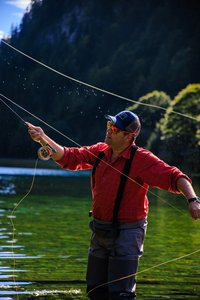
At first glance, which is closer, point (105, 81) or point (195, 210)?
point (195, 210)

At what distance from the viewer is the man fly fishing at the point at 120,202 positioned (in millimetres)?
8875

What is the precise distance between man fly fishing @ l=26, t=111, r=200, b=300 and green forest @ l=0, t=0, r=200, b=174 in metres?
14.3

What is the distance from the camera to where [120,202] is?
889 cm

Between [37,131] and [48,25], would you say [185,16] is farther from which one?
[37,131]

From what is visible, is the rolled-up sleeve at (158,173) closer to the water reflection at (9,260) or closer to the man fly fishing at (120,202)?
the man fly fishing at (120,202)

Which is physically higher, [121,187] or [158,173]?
[158,173]

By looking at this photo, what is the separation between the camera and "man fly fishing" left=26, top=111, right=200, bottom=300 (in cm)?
888

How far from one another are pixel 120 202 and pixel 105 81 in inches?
4913

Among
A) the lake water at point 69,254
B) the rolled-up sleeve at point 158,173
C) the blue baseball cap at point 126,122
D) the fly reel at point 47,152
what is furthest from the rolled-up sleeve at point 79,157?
the lake water at point 69,254

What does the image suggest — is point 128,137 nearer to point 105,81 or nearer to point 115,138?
point 115,138

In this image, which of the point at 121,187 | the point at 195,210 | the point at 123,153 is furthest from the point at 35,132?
the point at 195,210

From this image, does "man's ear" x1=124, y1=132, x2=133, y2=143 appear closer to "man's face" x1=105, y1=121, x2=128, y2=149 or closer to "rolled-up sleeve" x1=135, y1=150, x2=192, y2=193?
"man's face" x1=105, y1=121, x2=128, y2=149

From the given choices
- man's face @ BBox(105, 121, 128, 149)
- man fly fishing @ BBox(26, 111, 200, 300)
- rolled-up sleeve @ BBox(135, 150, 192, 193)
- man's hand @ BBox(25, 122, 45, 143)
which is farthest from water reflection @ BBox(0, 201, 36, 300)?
rolled-up sleeve @ BBox(135, 150, 192, 193)

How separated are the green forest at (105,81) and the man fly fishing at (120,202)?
46.9 ft
